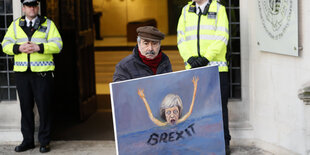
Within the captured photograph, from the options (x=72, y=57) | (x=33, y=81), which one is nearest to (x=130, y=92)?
(x=33, y=81)

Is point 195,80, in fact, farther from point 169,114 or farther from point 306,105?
point 306,105

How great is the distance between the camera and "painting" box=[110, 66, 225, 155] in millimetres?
4715

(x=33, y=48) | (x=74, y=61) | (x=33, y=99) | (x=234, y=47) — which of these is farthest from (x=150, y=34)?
(x=74, y=61)

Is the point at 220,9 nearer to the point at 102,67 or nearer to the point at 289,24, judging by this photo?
the point at 289,24

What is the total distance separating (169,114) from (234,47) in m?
3.37

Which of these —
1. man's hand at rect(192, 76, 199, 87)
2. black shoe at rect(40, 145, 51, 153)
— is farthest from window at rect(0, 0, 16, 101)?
man's hand at rect(192, 76, 199, 87)

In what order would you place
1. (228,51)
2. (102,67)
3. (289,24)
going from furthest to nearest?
(102,67) → (228,51) → (289,24)

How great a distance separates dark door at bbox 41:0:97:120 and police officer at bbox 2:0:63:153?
1.47m

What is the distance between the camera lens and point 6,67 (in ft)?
27.7

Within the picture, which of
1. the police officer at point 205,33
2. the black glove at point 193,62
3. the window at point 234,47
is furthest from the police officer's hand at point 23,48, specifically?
the window at point 234,47

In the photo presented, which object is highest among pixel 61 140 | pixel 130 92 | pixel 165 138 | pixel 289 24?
pixel 289 24

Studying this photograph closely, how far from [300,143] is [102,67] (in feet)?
34.4

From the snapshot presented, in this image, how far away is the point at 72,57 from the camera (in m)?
10.5

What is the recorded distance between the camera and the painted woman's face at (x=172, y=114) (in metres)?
4.89
